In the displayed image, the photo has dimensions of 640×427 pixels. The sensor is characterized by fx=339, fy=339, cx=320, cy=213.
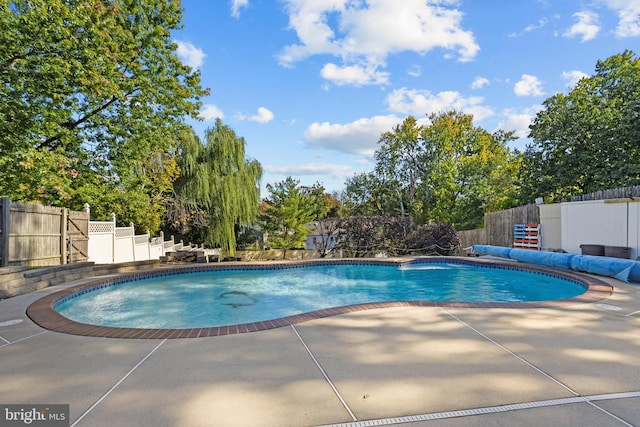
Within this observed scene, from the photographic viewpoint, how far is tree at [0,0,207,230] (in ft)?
26.0

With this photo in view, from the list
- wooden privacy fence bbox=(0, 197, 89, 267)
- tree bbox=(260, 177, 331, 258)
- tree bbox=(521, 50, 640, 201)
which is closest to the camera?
wooden privacy fence bbox=(0, 197, 89, 267)

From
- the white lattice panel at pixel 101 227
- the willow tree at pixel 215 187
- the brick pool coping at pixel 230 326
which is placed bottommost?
the brick pool coping at pixel 230 326

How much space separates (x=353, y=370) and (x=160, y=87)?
36.9 feet

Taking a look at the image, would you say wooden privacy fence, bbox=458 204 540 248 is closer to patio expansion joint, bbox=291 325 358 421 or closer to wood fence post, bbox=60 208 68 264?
patio expansion joint, bbox=291 325 358 421

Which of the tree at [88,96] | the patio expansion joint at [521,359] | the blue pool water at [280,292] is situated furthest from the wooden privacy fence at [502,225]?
the tree at [88,96]

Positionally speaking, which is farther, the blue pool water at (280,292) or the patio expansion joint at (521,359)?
the blue pool water at (280,292)

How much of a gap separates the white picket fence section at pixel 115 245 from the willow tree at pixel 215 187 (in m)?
2.28

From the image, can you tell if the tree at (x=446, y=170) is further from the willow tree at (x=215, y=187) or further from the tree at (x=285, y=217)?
the willow tree at (x=215, y=187)

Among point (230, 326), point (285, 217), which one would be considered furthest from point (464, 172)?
point (230, 326)

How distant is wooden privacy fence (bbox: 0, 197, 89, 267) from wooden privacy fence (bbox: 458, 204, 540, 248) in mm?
14590

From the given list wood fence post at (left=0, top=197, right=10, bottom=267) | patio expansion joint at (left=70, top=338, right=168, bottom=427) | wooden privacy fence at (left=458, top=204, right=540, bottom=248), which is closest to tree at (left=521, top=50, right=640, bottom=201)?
wooden privacy fence at (left=458, top=204, right=540, bottom=248)

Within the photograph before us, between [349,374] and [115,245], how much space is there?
40.2 feet

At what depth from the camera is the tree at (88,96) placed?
793 centimetres

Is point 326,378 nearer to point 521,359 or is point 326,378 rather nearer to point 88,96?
point 521,359
